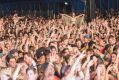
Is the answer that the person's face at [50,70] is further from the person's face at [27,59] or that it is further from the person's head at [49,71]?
the person's face at [27,59]

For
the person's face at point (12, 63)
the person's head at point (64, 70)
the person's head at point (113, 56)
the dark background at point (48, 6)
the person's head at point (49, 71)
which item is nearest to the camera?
the person's head at point (49, 71)

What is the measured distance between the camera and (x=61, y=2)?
117 feet

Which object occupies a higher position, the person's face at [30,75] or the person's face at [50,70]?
the person's face at [50,70]

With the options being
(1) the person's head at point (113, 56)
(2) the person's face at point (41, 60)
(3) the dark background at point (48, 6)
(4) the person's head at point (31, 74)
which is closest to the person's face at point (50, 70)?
(4) the person's head at point (31, 74)

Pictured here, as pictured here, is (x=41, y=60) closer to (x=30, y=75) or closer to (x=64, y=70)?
(x=64, y=70)

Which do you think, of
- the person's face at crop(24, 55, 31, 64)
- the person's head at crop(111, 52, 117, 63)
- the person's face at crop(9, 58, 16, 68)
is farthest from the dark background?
the person's face at crop(9, 58, 16, 68)

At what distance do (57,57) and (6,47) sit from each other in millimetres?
3196

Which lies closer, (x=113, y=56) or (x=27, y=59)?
(x=27, y=59)

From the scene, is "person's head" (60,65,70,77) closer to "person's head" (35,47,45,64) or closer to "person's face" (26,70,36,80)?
"person's head" (35,47,45,64)

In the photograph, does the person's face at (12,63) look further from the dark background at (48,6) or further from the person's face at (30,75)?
the dark background at (48,6)

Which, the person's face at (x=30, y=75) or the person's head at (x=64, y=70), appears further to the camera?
the person's head at (x=64, y=70)

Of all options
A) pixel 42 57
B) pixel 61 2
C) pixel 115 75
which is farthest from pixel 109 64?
pixel 61 2

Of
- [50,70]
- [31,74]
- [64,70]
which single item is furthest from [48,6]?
[50,70]

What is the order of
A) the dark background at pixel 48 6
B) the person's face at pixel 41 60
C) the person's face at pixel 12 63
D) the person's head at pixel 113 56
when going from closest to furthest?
1. the person's face at pixel 12 63
2. the person's face at pixel 41 60
3. the person's head at pixel 113 56
4. the dark background at pixel 48 6
